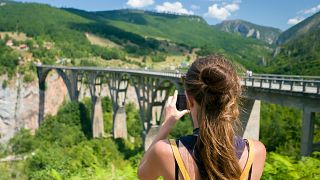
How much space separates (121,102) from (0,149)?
22.7 meters

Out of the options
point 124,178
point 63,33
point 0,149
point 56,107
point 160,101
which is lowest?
point 0,149

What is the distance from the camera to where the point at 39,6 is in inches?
6673

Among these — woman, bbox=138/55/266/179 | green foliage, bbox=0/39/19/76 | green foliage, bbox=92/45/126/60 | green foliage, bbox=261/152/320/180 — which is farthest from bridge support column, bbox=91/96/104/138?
woman, bbox=138/55/266/179

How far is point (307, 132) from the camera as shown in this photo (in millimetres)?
16859

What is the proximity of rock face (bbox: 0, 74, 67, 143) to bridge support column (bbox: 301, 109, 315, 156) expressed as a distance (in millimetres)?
59959

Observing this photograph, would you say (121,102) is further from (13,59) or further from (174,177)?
(174,177)

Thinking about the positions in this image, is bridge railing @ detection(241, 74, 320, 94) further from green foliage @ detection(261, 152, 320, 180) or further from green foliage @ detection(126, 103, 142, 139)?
green foliage @ detection(126, 103, 142, 139)

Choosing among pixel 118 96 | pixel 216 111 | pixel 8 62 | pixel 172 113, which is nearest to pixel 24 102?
pixel 8 62

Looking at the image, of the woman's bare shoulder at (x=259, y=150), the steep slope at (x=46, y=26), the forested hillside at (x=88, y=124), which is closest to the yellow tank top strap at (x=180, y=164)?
the woman's bare shoulder at (x=259, y=150)

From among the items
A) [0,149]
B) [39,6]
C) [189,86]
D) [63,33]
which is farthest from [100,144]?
[39,6]

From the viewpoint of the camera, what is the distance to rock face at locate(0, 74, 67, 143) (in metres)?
68.2

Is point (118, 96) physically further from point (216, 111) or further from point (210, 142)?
point (210, 142)

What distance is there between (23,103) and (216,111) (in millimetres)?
72179

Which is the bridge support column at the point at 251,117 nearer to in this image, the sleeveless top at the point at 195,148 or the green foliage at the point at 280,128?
the green foliage at the point at 280,128
